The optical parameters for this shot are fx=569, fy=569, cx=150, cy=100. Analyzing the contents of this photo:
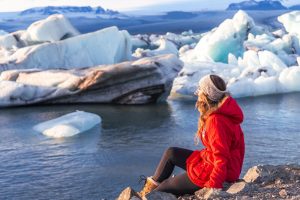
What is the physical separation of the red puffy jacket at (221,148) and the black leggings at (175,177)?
0.24 feet

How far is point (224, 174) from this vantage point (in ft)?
11.8

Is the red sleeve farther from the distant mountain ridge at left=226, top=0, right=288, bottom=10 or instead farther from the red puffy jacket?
the distant mountain ridge at left=226, top=0, right=288, bottom=10

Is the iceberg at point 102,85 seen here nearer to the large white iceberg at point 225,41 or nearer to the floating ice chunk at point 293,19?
the large white iceberg at point 225,41

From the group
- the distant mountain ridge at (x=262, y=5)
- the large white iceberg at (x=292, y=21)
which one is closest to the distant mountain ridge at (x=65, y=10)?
the distant mountain ridge at (x=262, y=5)

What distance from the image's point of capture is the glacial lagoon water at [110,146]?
6.65 meters

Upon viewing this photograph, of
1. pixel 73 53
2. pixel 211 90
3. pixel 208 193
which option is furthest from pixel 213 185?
pixel 73 53

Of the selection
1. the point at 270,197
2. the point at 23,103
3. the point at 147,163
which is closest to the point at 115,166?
the point at 147,163

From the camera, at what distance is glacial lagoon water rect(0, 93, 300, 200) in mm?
6652

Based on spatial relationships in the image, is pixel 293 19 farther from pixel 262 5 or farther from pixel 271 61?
pixel 262 5

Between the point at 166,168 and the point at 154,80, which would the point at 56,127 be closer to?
the point at 154,80

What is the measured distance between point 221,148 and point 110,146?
532cm

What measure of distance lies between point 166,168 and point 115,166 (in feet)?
11.7

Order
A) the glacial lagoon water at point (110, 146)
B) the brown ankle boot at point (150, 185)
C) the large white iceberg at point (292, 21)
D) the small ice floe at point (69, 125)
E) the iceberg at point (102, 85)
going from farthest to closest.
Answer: the large white iceberg at point (292, 21)
the iceberg at point (102, 85)
the small ice floe at point (69, 125)
the glacial lagoon water at point (110, 146)
the brown ankle boot at point (150, 185)

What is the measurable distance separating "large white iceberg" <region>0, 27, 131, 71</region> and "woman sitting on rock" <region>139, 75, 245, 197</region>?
1241cm
